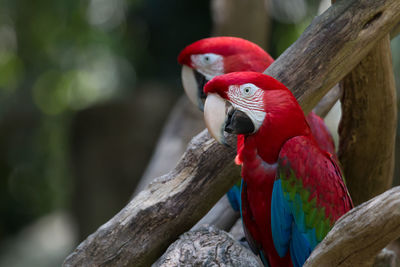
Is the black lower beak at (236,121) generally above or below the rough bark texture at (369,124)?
above

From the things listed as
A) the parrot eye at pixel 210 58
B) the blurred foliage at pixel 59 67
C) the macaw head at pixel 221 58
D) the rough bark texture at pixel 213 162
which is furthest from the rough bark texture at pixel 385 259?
the blurred foliage at pixel 59 67

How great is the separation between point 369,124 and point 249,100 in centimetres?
81

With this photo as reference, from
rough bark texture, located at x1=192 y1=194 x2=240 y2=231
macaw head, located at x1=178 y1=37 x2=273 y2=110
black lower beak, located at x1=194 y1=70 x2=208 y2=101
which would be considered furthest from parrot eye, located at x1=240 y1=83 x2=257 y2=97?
rough bark texture, located at x1=192 y1=194 x2=240 y2=231

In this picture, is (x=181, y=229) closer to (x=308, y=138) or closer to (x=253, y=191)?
(x=253, y=191)

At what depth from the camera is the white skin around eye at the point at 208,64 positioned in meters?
1.87

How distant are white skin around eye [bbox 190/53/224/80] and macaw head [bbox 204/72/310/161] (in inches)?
22.9

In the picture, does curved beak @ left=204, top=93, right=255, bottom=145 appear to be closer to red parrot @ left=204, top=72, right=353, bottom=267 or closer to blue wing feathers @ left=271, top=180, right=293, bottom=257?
red parrot @ left=204, top=72, right=353, bottom=267

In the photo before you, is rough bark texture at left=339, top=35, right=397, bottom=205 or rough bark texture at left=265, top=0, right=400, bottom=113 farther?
rough bark texture at left=339, top=35, right=397, bottom=205

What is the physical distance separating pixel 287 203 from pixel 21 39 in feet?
17.0

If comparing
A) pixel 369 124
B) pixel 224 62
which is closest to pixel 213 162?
pixel 224 62

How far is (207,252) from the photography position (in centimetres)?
132

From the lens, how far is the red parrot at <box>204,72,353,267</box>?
1.28 metres

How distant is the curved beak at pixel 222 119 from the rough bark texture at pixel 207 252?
31 centimetres

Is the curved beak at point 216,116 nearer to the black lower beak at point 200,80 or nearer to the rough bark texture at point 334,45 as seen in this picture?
the rough bark texture at point 334,45
